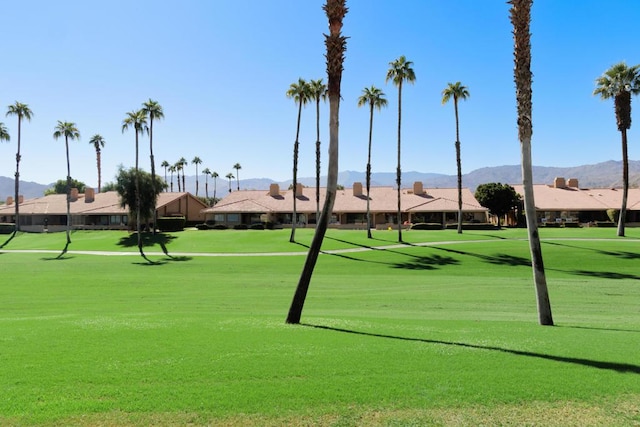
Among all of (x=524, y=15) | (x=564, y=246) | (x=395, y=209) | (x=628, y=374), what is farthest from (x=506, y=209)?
(x=628, y=374)

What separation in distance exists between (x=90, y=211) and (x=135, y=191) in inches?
849

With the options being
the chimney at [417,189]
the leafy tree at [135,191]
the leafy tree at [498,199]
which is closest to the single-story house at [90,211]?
the leafy tree at [135,191]

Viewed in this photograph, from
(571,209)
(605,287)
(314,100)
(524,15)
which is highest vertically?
(314,100)

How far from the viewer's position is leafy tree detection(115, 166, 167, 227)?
59.8 metres

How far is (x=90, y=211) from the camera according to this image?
76250 mm

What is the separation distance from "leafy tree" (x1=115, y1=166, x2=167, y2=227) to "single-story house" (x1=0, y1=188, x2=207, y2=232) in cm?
1347

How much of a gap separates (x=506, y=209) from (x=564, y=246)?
35.9 meters

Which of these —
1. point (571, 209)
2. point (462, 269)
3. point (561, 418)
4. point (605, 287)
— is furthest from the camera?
point (571, 209)

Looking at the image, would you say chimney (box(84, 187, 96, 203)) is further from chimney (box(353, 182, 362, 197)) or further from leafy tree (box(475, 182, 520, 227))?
leafy tree (box(475, 182, 520, 227))

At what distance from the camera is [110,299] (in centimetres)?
2086

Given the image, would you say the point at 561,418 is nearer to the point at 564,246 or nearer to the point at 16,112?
the point at 564,246

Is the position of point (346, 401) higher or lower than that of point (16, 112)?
lower

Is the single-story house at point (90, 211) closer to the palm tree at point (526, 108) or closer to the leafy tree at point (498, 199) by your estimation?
the leafy tree at point (498, 199)

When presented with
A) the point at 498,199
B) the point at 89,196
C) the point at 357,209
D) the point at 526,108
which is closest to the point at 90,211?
the point at 89,196
